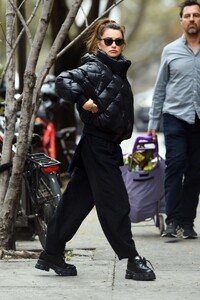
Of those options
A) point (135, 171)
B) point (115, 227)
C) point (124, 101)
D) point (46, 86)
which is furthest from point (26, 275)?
point (46, 86)

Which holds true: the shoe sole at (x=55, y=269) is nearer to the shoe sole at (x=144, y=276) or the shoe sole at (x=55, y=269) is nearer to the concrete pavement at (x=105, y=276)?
the concrete pavement at (x=105, y=276)

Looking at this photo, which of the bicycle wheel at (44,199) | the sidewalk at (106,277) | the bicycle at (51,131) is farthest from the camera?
the bicycle at (51,131)

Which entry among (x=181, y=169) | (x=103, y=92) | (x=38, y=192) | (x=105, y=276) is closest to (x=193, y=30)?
(x=181, y=169)

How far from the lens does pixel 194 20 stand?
897 centimetres

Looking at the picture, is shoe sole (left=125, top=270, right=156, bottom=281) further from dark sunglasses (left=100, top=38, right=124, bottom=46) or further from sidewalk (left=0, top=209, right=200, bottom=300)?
dark sunglasses (left=100, top=38, right=124, bottom=46)

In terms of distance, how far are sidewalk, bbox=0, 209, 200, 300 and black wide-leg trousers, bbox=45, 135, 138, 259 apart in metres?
0.31

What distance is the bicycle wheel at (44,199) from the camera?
793cm

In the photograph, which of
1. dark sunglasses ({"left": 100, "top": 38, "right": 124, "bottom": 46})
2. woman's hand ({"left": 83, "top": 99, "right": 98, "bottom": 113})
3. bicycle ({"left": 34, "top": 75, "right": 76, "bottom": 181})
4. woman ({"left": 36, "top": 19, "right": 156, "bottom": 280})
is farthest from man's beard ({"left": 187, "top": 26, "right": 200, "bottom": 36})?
bicycle ({"left": 34, "top": 75, "right": 76, "bottom": 181})

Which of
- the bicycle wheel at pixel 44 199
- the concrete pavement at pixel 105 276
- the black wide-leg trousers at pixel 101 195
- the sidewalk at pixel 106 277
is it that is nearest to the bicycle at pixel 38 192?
the bicycle wheel at pixel 44 199

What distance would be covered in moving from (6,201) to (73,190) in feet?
3.50

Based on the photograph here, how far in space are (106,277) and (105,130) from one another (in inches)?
41.3

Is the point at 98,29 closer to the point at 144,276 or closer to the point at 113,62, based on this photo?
the point at 113,62

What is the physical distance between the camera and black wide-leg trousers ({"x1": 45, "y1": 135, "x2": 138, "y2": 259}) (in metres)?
6.85

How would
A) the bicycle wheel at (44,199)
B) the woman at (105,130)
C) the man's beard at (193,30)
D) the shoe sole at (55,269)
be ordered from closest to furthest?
the woman at (105,130), the shoe sole at (55,269), the bicycle wheel at (44,199), the man's beard at (193,30)
